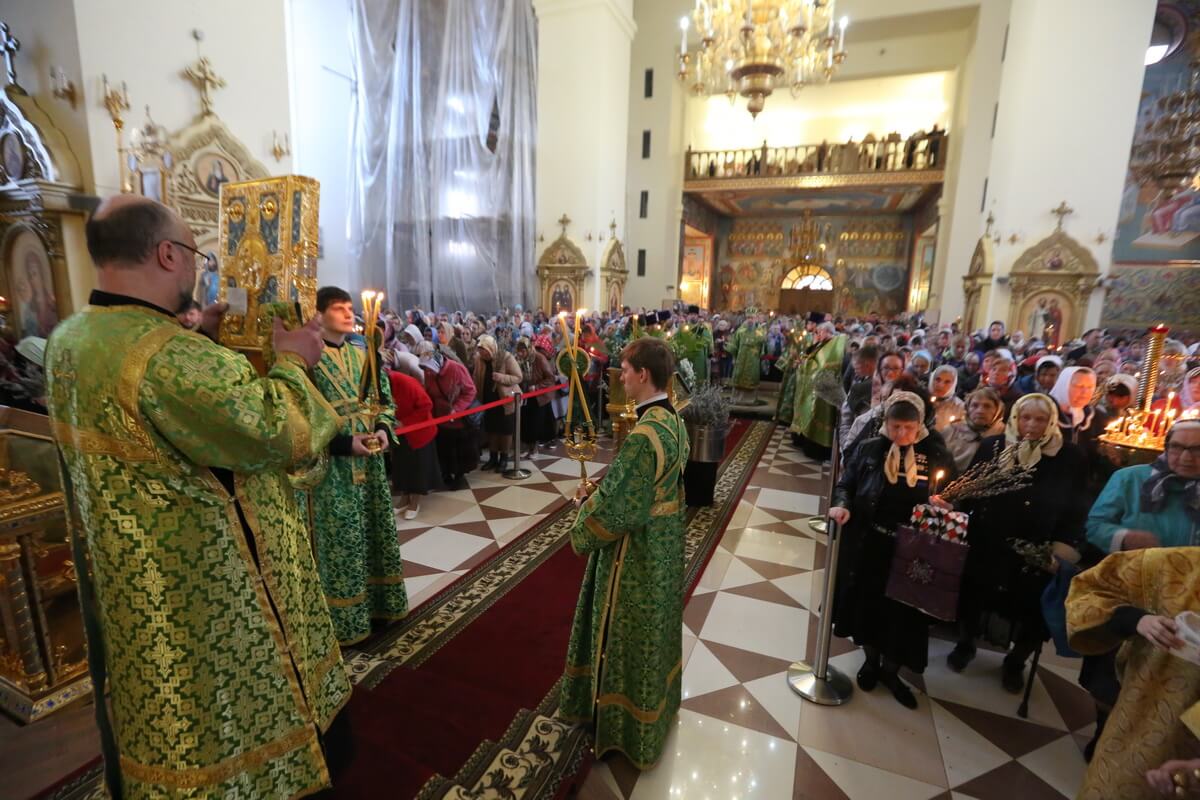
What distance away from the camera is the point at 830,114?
2336cm

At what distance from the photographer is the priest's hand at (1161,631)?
1448 millimetres

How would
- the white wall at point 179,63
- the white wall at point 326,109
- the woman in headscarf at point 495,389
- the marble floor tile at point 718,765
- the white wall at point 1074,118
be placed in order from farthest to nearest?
1. the white wall at point 1074,118
2. the white wall at point 326,109
3. the woman in headscarf at point 495,389
4. the white wall at point 179,63
5. the marble floor tile at point 718,765

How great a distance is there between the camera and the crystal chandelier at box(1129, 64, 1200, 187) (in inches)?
595

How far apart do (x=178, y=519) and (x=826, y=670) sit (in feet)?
9.34

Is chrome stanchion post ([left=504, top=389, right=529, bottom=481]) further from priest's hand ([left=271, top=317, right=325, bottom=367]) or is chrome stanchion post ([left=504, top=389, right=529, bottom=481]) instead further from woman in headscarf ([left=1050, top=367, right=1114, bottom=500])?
woman in headscarf ([left=1050, top=367, right=1114, bottom=500])

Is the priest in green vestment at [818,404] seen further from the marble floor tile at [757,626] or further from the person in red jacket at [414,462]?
the person in red jacket at [414,462]

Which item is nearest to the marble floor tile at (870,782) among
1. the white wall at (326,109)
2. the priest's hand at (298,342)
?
the priest's hand at (298,342)

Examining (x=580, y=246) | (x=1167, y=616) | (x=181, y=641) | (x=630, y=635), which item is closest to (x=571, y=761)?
(x=630, y=635)

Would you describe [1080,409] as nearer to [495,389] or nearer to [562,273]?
[495,389]

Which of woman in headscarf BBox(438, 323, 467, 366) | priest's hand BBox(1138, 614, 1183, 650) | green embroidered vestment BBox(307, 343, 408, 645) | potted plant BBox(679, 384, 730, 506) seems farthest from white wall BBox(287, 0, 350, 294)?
priest's hand BBox(1138, 614, 1183, 650)

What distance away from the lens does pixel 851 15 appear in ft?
57.1

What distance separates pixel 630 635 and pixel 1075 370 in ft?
13.9

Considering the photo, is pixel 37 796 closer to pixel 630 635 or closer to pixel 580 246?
pixel 630 635

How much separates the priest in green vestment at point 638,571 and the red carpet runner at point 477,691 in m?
0.31
